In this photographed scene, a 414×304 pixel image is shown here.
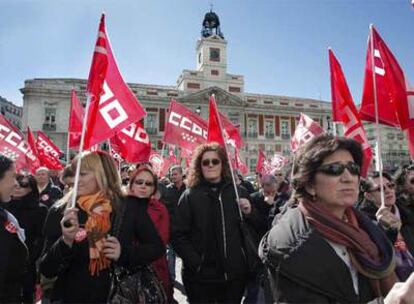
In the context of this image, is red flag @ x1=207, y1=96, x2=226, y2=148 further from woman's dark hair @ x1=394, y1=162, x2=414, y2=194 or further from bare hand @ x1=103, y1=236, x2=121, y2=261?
bare hand @ x1=103, y1=236, x2=121, y2=261

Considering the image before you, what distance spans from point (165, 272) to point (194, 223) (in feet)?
1.62

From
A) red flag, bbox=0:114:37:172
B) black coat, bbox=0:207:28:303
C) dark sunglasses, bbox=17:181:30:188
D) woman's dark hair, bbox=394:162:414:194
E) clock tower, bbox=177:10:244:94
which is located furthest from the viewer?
clock tower, bbox=177:10:244:94

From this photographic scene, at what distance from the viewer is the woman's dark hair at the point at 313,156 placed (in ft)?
5.92

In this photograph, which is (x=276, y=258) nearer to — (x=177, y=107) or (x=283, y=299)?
(x=283, y=299)

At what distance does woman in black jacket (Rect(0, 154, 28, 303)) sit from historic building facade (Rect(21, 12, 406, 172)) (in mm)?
39287

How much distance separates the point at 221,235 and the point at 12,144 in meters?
6.41

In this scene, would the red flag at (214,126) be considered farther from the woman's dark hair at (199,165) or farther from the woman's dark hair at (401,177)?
the woman's dark hair at (401,177)

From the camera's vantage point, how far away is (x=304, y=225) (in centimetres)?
161

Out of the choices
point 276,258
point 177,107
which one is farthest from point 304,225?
point 177,107

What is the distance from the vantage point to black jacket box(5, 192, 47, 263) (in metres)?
3.84

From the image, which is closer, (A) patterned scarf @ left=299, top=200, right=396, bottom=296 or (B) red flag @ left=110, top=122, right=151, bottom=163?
(A) patterned scarf @ left=299, top=200, right=396, bottom=296

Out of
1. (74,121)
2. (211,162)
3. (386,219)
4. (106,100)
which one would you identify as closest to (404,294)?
(386,219)

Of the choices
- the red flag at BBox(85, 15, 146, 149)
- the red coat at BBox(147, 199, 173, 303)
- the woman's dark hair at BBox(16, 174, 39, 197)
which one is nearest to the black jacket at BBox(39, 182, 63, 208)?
the woman's dark hair at BBox(16, 174, 39, 197)

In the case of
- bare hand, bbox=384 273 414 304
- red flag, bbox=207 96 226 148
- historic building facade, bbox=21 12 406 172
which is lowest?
bare hand, bbox=384 273 414 304
